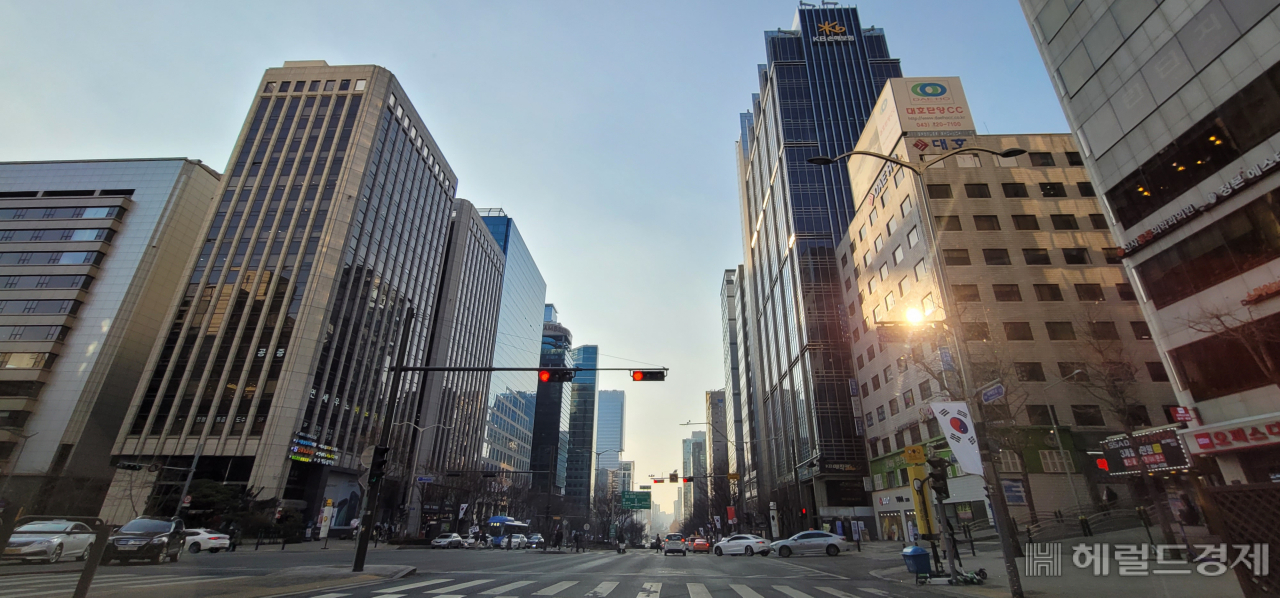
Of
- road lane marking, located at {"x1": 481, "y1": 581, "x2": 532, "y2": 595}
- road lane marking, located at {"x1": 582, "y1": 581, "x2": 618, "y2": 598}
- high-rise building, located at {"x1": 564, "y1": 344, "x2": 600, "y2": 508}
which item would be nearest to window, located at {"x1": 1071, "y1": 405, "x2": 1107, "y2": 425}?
road lane marking, located at {"x1": 582, "y1": 581, "x2": 618, "y2": 598}

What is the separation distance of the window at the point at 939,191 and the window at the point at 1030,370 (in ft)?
45.9

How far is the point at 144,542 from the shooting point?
17266mm

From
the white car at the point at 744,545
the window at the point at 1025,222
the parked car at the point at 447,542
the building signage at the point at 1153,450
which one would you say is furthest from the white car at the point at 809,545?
the window at the point at 1025,222

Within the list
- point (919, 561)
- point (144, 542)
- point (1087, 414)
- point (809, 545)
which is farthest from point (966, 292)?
point (144, 542)

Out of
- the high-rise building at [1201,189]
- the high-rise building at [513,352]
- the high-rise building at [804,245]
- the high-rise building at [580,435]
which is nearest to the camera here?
the high-rise building at [1201,189]

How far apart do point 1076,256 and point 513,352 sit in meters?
97.5

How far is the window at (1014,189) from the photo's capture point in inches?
1625

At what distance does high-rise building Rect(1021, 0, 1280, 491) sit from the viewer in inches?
717

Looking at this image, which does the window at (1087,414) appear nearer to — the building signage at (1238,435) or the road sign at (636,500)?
the building signage at (1238,435)

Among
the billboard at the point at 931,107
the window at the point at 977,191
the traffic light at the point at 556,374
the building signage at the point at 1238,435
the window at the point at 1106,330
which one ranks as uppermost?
the billboard at the point at 931,107

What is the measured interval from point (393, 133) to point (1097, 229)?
247 ft

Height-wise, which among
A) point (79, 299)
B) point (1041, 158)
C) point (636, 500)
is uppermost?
point (1041, 158)

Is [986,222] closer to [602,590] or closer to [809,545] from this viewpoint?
[809,545]

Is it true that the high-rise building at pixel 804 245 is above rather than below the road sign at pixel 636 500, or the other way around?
above
